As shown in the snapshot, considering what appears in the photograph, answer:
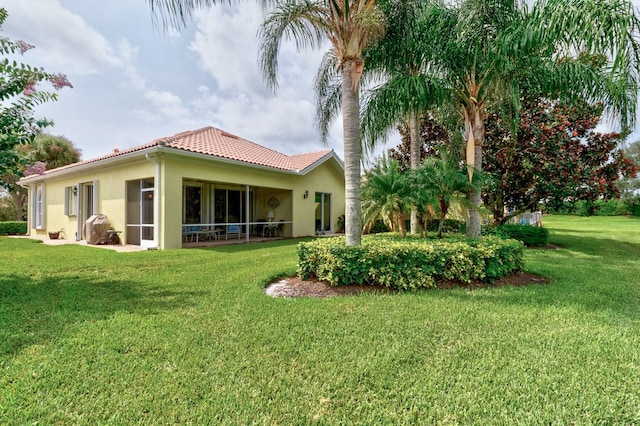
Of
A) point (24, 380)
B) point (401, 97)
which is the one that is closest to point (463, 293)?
point (401, 97)

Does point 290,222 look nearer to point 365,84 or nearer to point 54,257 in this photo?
point 365,84

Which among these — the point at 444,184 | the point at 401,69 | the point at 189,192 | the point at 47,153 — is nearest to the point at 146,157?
the point at 189,192

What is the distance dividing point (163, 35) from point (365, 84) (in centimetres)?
682

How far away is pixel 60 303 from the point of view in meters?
5.20

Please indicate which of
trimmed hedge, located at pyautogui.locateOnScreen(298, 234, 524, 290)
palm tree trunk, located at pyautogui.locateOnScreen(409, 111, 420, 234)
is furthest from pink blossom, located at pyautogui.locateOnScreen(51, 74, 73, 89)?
palm tree trunk, located at pyautogui.locateOnScreen(409, 111, 420, 234)

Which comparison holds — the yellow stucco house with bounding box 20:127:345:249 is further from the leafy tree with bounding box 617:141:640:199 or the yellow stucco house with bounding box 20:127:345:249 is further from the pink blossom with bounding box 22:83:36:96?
the leafy tree with bounding box 617:141:640:199

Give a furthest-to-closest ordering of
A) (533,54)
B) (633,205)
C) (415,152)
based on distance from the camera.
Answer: (633,205) < (415,152) < (533,54)

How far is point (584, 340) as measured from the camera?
388 cm

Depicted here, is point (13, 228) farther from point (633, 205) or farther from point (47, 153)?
point (633, 205)

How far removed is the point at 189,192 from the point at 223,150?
3087 mm

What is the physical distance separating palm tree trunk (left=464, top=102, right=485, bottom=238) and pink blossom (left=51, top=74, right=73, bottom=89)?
918 cm

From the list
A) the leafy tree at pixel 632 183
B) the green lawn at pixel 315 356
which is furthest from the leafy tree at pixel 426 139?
the leafy tree at pixel 632 183

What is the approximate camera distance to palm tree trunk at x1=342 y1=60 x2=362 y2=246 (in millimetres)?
6723

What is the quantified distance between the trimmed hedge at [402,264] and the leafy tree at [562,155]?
690 centimetres
